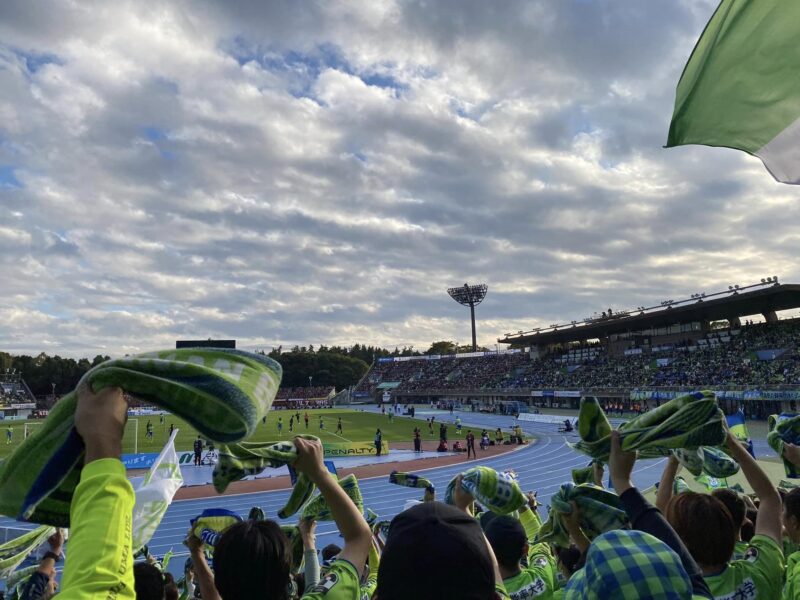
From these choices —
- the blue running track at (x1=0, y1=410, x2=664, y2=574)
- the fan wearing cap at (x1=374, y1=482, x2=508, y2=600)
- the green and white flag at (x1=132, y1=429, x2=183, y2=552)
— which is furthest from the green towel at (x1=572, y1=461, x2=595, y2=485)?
the blue running track at (x1=0, y1=410, x2=664, y2=574)

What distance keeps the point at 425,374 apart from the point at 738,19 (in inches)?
3376

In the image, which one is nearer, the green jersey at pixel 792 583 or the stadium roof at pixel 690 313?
the green jersey at pixel 792 583

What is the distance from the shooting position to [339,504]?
241cm

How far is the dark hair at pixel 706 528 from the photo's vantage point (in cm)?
279

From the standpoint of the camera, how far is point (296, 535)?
390cm

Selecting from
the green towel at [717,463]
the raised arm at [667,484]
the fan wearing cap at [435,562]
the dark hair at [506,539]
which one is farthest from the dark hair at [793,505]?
the fan wearing cap at [435,562]

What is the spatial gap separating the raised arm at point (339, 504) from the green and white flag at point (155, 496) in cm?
150

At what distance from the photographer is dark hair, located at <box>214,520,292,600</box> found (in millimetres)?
2160

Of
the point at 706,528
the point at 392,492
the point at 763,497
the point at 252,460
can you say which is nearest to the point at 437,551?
the point at 252,460

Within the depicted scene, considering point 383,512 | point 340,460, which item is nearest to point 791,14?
point 383,512

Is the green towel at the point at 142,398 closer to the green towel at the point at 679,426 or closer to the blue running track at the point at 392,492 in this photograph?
the green towel at the point at 679,426

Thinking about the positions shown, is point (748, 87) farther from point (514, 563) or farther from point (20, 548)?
point (20, 548)

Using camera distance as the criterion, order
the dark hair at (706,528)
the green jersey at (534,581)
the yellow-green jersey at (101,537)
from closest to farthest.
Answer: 1. the yellow-green jersey at (101,537)
2. the dark hair at (706,528)
3. the green jersey at (534,581)

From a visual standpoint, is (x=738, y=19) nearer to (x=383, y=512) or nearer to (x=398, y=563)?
(x=398, y=563)
